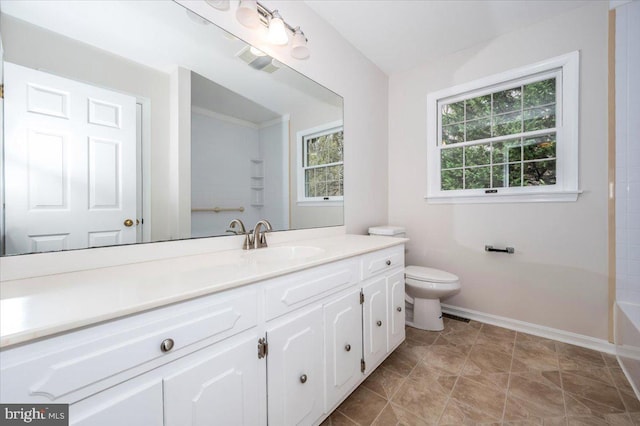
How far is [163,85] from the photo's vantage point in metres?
1.18

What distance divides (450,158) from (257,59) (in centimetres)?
201

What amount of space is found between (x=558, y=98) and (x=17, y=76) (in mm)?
3207

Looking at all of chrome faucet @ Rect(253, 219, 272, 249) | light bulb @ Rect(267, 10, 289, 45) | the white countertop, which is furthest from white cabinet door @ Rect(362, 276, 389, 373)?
light bulb @ Rect(267, 10, 289, 45)

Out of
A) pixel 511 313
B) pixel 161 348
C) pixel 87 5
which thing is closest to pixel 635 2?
pixel 511 313

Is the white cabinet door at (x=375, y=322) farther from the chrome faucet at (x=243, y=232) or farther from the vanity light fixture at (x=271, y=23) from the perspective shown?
the vanity light fixture at (x=271, y=23)

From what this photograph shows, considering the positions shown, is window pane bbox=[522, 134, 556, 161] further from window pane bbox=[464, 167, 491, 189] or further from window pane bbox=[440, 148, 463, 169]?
window pane bbox=[440, 148, 463, 169]

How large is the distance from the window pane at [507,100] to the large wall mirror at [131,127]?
6.41 feet

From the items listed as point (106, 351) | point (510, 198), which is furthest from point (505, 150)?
point (106, 351)

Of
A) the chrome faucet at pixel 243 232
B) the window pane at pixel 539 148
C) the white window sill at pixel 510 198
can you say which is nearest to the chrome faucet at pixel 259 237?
the chrome faucet at pixel 243 232

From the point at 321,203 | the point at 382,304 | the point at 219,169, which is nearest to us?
the point at 219,169

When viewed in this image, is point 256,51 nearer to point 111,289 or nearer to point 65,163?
point 65,163

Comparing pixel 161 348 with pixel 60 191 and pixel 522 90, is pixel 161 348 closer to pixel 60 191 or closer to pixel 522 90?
pixel 60 191

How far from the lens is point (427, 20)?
2076mm

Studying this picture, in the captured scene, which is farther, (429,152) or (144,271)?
(429,152)
